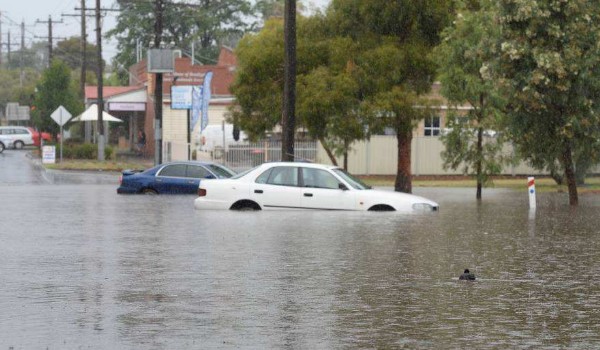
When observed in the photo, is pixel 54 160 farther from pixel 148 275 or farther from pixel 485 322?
pixel 485 322

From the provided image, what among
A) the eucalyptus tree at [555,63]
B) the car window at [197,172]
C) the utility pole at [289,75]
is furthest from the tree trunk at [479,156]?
the car window at [197,172]

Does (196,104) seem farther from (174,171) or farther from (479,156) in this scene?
(479,156)

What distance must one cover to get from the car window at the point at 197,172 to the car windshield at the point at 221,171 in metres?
0.21

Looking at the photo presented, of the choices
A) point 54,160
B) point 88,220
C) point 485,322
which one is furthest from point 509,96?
point 54,160

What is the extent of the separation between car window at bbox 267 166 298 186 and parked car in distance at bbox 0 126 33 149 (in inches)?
2542

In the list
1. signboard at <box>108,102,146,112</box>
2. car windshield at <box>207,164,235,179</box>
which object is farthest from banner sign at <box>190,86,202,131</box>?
signboard at <box>108,102,146,112</box>

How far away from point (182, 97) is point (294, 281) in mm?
44600

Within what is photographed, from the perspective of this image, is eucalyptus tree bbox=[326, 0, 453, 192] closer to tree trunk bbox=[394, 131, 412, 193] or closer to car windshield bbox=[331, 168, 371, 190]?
tree trunk bbox=[394, 131, 412, 193]

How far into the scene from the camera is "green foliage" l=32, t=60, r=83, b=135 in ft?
265

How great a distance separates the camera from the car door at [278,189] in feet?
88.8

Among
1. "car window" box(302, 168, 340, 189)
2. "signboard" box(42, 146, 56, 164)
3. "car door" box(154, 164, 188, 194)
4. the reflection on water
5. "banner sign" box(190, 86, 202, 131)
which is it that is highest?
"banner sign" box(190, 86, 202, 131)

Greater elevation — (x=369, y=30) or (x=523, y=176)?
(x=369, y=30)

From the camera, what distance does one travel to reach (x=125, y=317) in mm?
11680

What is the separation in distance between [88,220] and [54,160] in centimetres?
3911
